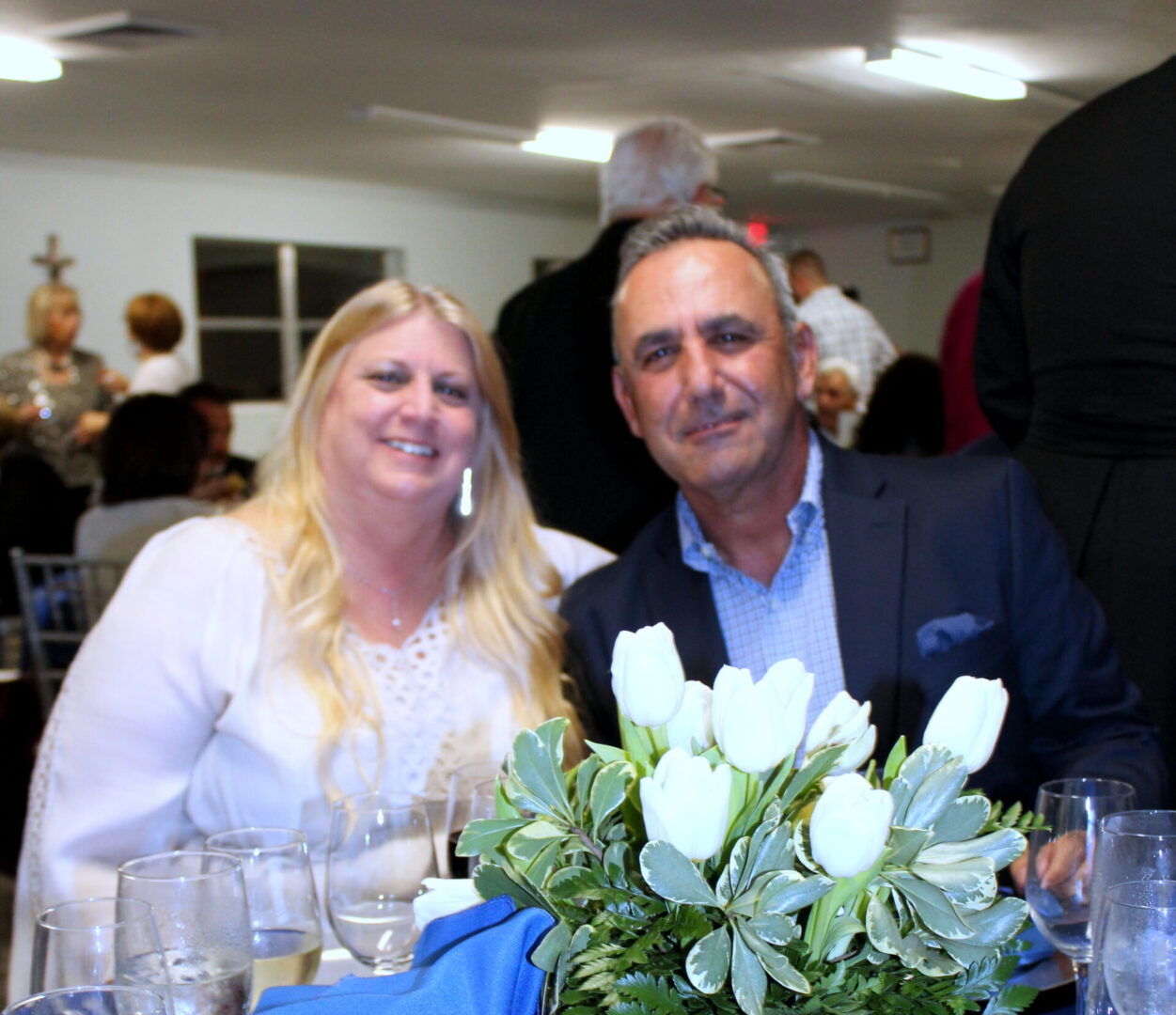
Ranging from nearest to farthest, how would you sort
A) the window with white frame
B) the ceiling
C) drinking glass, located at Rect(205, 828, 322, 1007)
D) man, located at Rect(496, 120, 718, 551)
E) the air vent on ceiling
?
drinking glass, located at Rect(205, 828, 322, 1007), man, located at Rect(496, 120, 718, 551), the air vent on ceiling, the ceiling, the window with white frame

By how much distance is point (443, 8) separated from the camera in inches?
235

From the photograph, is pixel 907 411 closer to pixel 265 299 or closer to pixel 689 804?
pixel 689 804

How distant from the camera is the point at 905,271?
15438mm

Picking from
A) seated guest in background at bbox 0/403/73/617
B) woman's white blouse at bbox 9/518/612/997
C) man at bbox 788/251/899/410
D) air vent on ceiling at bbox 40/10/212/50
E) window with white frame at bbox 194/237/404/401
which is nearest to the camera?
woman's white blouse at bbox 9/518/612/997

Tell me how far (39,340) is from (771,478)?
6.15 metres

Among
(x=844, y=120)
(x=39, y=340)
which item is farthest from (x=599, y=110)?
(x=39, y=340)

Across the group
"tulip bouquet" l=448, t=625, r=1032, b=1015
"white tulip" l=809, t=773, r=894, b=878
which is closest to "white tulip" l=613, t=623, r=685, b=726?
"tulip bouquet" l=448, t=625, r=1032, b=1015

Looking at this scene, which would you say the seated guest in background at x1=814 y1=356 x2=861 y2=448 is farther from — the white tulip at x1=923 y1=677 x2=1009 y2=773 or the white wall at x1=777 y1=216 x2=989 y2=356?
the white wall at x1=777 y1=216 x2=989 y2=356

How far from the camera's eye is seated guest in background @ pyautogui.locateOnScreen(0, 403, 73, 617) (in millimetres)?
5805

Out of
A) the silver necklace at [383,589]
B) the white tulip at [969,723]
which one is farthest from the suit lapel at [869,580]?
the white tulip at [969,723]

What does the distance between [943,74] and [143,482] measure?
5.67 metres

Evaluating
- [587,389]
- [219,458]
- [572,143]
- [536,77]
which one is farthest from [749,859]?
[572,143]

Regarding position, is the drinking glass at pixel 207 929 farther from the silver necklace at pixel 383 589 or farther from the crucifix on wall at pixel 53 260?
the crucifix on wall at pixel 53 260

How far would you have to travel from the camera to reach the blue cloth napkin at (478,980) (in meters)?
0.86
